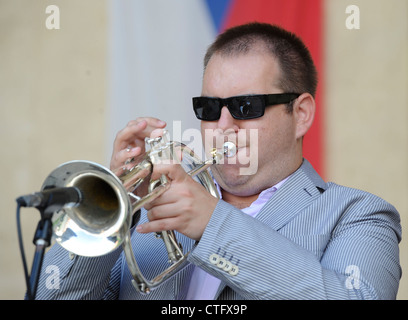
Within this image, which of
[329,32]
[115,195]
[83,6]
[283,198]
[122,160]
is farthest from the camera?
[83,6]

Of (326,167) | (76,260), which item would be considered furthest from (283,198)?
(326,167)

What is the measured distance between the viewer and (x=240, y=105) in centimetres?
232

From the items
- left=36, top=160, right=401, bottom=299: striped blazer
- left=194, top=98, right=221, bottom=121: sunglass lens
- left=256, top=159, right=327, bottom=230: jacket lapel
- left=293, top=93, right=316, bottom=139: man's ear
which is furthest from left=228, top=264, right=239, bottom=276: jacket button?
left=293, top=93, right=316, bottom=139: man's ear

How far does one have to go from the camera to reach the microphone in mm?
1348

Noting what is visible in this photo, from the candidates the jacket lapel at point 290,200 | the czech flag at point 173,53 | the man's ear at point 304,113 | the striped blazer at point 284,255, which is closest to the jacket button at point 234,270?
the striped blazer at point 284,255

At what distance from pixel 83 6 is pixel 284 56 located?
233cm

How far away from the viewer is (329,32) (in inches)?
145

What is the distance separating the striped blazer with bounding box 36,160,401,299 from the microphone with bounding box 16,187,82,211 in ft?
1.39

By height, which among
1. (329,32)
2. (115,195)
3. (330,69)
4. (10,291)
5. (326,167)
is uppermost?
(329,32)

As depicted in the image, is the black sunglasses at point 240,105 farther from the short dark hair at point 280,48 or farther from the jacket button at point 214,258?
the jacket button at point 214,258

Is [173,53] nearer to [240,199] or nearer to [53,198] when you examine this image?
[240,199]

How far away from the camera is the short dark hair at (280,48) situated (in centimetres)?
247

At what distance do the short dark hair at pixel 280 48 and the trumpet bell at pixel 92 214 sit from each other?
0.99 m

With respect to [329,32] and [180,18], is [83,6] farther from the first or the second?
[329,32]
